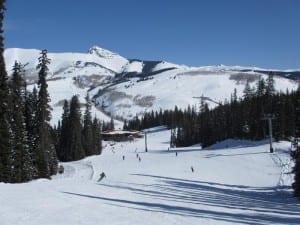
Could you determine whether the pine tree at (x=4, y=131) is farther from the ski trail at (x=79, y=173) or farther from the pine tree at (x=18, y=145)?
the ski trail at (x=79, y=173)

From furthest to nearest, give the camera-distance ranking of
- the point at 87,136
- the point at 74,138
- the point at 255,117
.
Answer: the point at 87,136 < the point at 255,117 < the point at 74,138

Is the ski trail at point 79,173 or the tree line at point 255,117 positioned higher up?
the tree line at point 255,117

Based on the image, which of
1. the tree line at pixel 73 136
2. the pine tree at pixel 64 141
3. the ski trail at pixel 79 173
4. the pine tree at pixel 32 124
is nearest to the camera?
the pine tree at pixel 32 124

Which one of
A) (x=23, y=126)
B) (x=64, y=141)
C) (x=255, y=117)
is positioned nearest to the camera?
(x=23, y=126)

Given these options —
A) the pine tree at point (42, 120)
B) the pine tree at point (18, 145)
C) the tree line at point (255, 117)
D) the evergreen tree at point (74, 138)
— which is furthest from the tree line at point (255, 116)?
the pine tree at point (18, 145)

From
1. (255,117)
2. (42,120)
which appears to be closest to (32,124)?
(42,120)

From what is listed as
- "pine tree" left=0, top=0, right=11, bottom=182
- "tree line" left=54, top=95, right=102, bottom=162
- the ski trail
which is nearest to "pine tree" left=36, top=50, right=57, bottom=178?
the ski trail

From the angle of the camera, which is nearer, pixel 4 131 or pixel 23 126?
pixel 4 131

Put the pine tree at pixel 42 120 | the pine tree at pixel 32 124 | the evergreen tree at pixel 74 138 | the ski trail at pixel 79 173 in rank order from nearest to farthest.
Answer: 1. the pine tree at pixel 32 124
2. the pine tree at pixel 42 120
3. the ski trail at pixel 79 173
4. the evergreen tree at pixel 74 138

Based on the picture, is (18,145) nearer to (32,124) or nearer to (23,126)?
(23,126)

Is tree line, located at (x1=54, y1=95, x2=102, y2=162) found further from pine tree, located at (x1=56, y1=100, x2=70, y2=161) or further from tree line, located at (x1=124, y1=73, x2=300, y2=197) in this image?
tree line, located at (x1=124, y1=73, x2=300, y2=197)

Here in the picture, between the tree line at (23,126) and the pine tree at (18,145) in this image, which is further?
the pine tree at (18,145)

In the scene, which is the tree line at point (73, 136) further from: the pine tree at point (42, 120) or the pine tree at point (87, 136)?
the pine tree at point (42, 120)

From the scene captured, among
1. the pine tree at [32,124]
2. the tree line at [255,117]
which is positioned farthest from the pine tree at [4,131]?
the tree line at [255,117]
